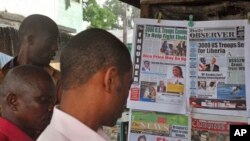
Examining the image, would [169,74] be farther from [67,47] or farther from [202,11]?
[67,47]

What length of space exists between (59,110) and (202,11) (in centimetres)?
149

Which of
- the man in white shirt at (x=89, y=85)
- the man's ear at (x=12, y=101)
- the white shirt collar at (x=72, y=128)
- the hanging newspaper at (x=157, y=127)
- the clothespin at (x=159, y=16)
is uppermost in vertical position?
the clothespin at (x=159, y=16)

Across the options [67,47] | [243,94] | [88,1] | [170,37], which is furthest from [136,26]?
[88,1]

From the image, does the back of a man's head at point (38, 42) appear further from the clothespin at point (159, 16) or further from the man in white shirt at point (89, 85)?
the man in white shirt at point (89, 85)

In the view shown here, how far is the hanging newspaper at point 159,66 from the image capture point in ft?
7.76

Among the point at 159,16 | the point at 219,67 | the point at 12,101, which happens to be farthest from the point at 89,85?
the point at 159,16

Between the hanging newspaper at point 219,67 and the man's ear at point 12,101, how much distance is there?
1049mm

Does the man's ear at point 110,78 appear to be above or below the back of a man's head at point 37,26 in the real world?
below

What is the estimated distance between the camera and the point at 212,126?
2279mm

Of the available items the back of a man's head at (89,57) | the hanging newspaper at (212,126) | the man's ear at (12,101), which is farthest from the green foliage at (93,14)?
the back of a man's head at (89,57)

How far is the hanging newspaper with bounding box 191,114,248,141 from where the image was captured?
2.23 m

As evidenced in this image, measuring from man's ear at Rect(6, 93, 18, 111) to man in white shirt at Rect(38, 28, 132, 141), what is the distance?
623 millimetres

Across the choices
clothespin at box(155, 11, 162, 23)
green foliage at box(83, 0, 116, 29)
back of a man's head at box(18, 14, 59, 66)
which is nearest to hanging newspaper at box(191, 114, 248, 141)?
clothespin at box(155, 11, 162, 23)

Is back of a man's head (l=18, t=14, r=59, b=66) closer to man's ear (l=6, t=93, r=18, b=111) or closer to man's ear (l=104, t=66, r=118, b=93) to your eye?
man's ear (l=6, t=93, r=18, b=111)
